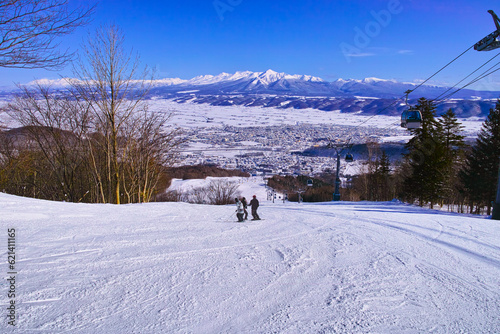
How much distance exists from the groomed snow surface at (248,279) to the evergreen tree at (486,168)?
1904 centimetres

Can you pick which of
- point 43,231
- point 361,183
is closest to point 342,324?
point 43,231

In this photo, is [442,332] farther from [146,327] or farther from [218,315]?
[146,327]

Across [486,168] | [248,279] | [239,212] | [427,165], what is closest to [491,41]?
[239,212]

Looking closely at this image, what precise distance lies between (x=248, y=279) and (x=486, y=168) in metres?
25.1

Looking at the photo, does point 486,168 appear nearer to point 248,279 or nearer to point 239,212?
point 239,212

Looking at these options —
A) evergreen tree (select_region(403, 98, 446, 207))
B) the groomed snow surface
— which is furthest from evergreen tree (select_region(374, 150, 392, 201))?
the groomed snow surface

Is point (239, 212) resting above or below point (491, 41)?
below

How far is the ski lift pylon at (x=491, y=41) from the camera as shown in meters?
7.00

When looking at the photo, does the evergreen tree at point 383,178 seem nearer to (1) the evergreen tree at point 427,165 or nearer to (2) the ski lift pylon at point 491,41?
(1) the evergreen tree at point 427,165

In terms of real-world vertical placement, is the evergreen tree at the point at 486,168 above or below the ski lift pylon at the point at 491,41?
below

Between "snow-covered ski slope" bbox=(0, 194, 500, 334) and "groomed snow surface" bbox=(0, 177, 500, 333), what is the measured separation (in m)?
0.01

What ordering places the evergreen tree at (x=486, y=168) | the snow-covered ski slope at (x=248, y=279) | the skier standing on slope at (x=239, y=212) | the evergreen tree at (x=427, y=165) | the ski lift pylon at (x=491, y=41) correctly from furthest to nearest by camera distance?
the evergreen tree at (x=427, y=165) < the evergreen tree at (x=486, y=168) < the skier standing on slope at (x=239, y=212) < the ski lift pylon at (x=491, y=41) < the snow-covered ski slope at (x=248, y=279)

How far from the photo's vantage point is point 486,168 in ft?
72.3

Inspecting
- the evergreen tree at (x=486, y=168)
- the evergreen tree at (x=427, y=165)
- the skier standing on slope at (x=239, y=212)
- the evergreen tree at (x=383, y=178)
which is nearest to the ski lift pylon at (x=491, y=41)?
the skier standing on slope at (x=239, y=212)
